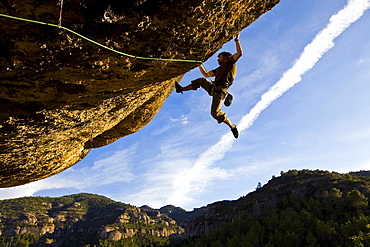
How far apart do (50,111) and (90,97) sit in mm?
1000

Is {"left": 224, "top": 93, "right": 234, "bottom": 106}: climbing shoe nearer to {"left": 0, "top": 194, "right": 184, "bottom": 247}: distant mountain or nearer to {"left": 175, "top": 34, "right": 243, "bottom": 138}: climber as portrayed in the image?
{"left": 175, "top": 34, "right": 243, "bottom": 138}: climber

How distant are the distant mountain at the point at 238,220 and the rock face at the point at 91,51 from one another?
3219 cm

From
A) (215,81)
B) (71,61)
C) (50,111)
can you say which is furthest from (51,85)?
(215,81)

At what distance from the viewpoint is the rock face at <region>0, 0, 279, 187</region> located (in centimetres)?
286

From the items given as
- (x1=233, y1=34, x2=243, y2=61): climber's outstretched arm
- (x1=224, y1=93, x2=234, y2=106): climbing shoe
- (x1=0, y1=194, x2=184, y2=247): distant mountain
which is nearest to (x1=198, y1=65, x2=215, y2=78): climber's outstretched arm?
(x1=224, y1=93, x2=234, y2=106): climbing shoe

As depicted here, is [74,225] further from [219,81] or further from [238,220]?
[219,81]

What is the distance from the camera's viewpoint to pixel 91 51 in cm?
341

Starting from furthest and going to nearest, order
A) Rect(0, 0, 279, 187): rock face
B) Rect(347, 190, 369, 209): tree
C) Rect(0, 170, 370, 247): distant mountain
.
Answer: Rect(347, 190, 369, 209): tree
Rect(0, 170, 370, 247): distant mountain
Rect(0, 0, 279, 187): rock face

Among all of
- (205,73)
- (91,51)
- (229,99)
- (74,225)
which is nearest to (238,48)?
(205,73)

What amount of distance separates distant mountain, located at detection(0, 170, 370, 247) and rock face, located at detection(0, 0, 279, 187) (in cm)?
3219

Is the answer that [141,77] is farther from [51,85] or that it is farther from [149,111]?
[149,111]

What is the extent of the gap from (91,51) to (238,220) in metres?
57.1

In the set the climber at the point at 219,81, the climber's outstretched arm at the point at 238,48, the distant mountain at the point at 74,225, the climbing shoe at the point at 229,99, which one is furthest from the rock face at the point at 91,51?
the distant mountain at the point at 74,225

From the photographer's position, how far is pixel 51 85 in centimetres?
→ 399
